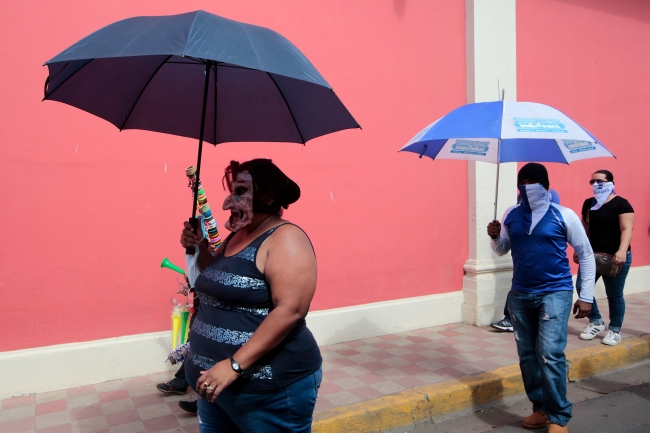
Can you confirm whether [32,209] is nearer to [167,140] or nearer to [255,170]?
[167,140]

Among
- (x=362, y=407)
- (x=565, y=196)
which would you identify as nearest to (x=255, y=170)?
(x=362, y=407)

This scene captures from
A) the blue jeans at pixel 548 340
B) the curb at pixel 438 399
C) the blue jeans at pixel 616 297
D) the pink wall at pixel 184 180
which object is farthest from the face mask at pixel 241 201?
the blue jeans at pixel 616 297

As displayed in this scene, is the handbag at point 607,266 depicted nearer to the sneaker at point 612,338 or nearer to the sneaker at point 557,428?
the sneaker at point 612,338

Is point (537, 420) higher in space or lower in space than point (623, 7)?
lower

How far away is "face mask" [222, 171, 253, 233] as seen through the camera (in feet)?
7.22

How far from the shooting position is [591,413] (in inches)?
167

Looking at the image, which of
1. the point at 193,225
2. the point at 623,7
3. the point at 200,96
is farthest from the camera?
the point at 623,7

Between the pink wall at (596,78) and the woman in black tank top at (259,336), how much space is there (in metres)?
5.81

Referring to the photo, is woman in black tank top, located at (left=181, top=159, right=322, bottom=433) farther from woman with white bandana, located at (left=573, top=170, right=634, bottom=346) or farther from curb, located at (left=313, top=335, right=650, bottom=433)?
woman with white bandana, located at (left=573, top=170, right=634, bottom=346)

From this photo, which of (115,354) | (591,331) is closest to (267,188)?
(115,354)

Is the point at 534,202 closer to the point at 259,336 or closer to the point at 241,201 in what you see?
the point at 241,201

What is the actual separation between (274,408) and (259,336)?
298 mm

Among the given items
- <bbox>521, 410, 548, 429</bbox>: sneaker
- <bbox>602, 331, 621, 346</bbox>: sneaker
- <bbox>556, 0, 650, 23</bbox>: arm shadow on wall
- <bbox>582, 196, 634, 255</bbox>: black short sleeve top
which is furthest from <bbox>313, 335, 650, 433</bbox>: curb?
<bbox>556, 0, 650, 23</bbox>: arm shadow on wall

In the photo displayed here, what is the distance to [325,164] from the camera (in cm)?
564
